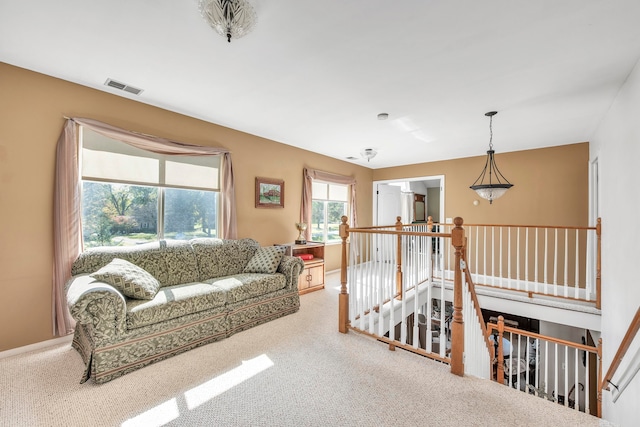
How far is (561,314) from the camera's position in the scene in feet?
12.1

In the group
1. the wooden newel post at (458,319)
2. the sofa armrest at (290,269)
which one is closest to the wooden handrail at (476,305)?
the wooden newel post at (458,319)

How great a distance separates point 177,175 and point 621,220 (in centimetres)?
486

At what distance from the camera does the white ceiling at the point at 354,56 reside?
1.74 m

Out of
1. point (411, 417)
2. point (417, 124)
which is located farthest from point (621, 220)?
point (411, 417)

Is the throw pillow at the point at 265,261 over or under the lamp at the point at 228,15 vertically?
under

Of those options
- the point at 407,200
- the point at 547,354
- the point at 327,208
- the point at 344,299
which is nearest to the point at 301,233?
the point at 327,208

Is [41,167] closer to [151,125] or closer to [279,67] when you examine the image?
[151,125]

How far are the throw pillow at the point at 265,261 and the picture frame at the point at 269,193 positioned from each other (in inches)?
41.3

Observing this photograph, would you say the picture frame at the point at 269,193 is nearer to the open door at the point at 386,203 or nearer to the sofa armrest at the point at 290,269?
the sofa armrest at the point at 290,269

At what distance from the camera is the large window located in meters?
5.71

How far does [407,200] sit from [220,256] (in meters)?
6.30

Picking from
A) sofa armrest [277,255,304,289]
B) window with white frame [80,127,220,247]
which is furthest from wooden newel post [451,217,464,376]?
window with white frame [80,127,220,247]

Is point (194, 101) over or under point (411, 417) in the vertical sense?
over

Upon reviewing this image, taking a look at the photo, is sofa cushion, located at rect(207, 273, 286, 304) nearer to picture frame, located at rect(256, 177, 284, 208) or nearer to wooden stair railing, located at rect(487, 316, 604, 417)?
picture frame, located at rect(256, 177, 284, 208)
